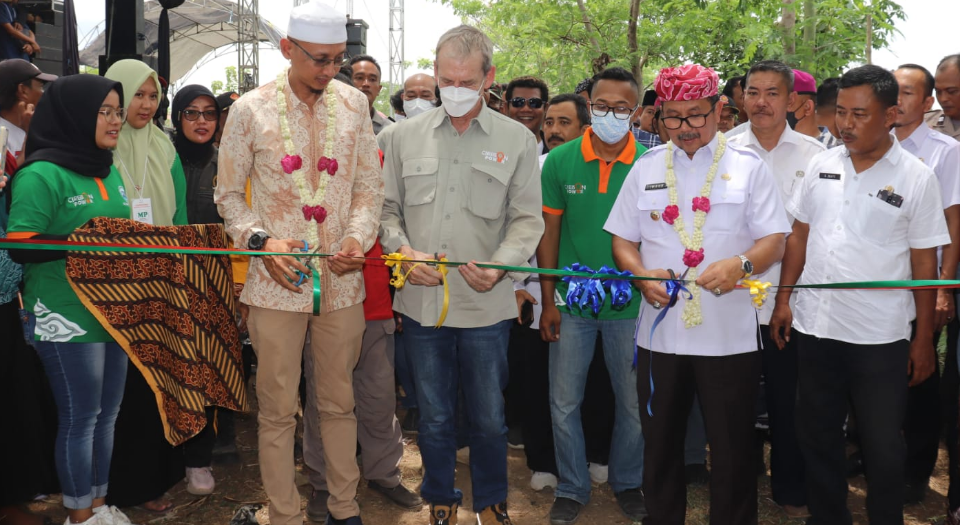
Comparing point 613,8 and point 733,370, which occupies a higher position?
point 613,8

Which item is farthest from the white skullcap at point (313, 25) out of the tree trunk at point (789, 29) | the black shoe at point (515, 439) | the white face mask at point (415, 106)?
the tree trunk at point (789, 29)

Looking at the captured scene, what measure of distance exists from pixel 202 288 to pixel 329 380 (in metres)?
0.86

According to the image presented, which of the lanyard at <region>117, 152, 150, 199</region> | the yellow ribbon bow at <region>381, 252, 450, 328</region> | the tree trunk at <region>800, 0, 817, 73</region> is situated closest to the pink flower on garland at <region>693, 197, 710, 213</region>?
the yellow ribbon bow at <region>381, 252, 450, 328</region>

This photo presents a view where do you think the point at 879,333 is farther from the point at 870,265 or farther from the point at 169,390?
the point at 169,390

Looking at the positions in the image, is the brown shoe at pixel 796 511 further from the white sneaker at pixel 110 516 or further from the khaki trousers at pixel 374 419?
the white sneaker at pixel 110 516

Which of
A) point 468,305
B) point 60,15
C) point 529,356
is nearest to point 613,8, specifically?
point 60,15

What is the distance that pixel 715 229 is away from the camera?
3619mm

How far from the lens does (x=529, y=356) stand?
5.07 m

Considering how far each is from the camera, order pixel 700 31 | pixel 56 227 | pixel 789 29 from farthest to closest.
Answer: pixel 700 31
pixel 789 29
pixel 56 227

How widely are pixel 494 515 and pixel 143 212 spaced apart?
2.46 metres

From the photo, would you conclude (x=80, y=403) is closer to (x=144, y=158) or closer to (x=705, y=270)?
(x=144, y=158)

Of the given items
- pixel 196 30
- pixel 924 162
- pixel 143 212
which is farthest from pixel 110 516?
pixel 196 30

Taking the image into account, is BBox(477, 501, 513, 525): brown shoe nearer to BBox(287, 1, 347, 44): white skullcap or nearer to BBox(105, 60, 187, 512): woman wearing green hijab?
BBox(105, 60, 187, 512): woman wearing green hijab

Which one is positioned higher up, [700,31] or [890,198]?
[700,31]
